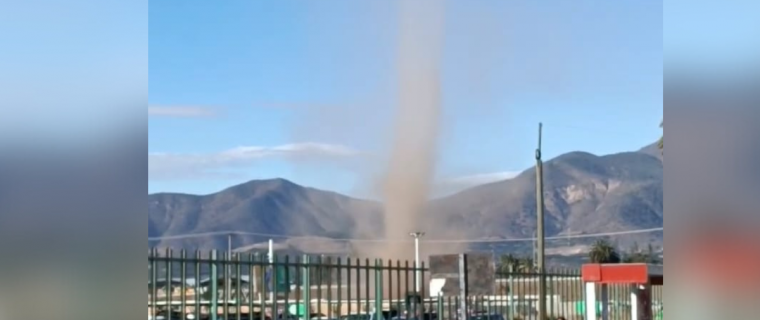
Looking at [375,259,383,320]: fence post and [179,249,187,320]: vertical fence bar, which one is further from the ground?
[179,249,187,320]: vertical fence bar

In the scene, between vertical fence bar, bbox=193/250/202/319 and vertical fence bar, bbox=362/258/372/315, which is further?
vertical fence bar, bbox=362/258/372/315

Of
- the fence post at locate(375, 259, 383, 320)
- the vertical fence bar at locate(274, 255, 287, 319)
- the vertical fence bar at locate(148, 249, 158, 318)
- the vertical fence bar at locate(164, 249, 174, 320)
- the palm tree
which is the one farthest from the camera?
the palm tree

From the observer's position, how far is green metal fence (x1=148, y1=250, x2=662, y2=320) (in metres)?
3.47

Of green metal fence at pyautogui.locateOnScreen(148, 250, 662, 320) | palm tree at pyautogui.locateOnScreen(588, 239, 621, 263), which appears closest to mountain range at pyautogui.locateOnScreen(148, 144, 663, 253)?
palm tree at pyautogui.locateOnScreen(588, 239, 621, 263)

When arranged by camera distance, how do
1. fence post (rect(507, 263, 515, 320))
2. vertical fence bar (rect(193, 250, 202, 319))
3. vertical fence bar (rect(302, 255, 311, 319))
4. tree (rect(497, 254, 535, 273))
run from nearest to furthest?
1. vertical fence bar (rect(193, 250, 202, 319))
2. vertical fence bar (rect(302, 255, 311, 319))
3. fence post (rect(507, 263, 515, 320))
4. tree (rect(497, 254, 535, 273))

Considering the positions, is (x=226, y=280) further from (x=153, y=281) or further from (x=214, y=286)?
(x=153, y=281)

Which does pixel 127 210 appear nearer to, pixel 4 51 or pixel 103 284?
pixel 103 284

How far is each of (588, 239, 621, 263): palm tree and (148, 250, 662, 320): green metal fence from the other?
16.4 ft

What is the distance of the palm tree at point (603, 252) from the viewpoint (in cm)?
1192

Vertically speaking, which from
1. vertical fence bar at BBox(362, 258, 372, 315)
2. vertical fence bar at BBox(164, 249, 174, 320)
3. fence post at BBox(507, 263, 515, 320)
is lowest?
fence post at BBox(507, 263, 515, 320)

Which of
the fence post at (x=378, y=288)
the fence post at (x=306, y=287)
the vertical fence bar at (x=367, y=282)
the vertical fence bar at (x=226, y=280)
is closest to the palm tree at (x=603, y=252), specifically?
the fence post at (x=378, y=288)

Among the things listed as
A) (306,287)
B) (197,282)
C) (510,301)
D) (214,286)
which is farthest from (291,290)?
(510,301)

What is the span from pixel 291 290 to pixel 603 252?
877 centimetres

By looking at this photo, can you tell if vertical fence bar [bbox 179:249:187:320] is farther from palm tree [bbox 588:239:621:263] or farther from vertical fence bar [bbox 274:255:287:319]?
palm tree [bbox 588:239:621:263]
